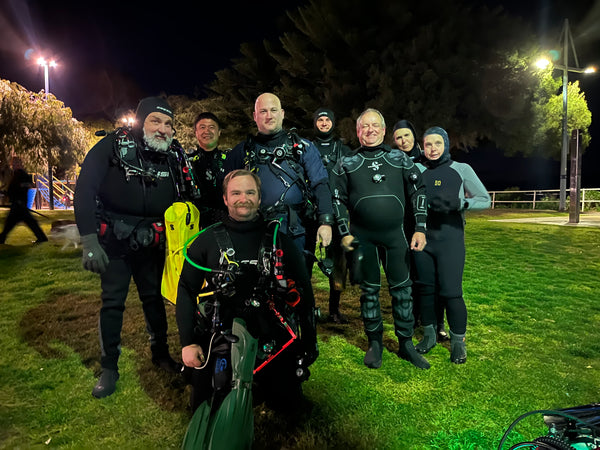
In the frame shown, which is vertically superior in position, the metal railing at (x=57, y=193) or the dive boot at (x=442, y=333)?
the metal railing at (x=57, y=193)

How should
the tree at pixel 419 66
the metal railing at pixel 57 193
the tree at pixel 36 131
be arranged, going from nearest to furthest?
the tree at pixel 36 131 < the tree at pixel 419 66 < the metal railing at pixel 57 193

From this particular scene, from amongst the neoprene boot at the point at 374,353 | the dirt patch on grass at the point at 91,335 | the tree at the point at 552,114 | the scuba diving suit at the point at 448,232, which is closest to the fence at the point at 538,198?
the tree at the point at 552,114

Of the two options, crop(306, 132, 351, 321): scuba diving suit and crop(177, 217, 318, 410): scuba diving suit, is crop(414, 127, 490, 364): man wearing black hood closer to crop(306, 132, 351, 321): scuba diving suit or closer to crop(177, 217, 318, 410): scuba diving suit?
crop(306, 132, 351, 321): scuba diving suit

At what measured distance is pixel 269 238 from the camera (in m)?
2.69

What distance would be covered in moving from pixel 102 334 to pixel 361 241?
240cm

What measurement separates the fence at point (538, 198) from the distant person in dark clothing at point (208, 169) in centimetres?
2237

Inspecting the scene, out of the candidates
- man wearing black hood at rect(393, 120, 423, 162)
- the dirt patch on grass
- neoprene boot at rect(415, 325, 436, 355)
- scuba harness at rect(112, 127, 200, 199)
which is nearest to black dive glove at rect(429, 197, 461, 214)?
man wearing black hood at rect(393, 120, 423, 162)

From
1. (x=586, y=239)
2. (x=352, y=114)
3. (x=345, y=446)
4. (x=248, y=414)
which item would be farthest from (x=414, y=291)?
(x=352, y=114)

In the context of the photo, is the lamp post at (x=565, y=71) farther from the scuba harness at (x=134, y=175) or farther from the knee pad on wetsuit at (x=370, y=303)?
the scuba harness at (x=134, y=175)

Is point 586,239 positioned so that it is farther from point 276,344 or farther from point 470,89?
point 276,344

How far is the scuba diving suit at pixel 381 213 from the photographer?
12.1 ft

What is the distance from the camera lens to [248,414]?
91.0 inches

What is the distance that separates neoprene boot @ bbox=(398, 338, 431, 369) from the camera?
3687 mm

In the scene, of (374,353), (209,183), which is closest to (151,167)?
(209,183)
